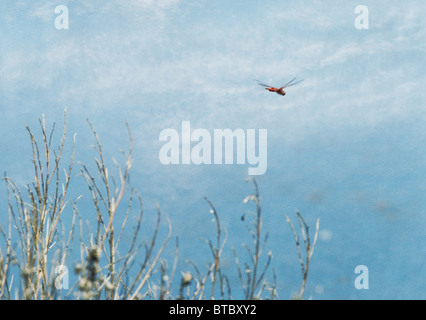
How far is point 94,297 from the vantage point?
2098 millimetres

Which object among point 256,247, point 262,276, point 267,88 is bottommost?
point 262,276

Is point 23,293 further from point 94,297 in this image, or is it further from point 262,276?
point 262,276

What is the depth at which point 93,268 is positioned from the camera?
204 centimetres

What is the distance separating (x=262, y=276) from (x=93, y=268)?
73 centimetres

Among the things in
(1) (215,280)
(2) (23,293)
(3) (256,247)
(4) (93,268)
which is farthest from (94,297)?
(3) (256,247)

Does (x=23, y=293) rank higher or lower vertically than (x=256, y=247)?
lower
